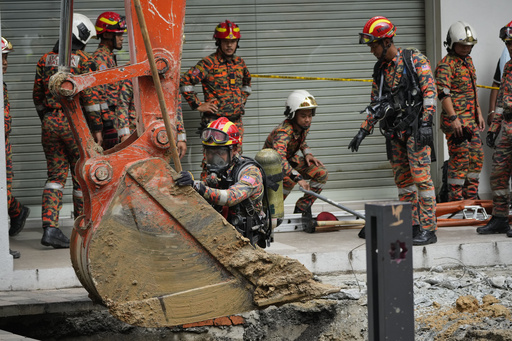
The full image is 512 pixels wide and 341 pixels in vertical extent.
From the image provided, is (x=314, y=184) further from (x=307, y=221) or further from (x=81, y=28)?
(x=81, y=28)

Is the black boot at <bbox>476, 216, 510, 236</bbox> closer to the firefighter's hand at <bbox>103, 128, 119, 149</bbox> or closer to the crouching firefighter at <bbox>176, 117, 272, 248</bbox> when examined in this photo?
the crouching firefighter at <bbox>176, 117, 272, 248</bbox>

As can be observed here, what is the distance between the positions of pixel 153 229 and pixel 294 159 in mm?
4488

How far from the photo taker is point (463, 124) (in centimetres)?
916

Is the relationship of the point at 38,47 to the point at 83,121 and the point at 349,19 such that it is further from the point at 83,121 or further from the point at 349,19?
the point at 83,121

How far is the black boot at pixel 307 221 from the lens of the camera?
28.1ft

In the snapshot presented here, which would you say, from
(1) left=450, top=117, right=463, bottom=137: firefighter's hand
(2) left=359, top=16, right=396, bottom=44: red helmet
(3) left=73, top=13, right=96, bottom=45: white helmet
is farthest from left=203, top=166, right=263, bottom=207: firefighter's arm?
(1) left=450, top=117, right=463, bottom=137: firefighter's hand

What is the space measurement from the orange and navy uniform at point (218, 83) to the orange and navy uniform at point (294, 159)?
2.08ft

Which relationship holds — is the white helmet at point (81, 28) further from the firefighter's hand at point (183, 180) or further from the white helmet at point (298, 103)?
the firefighter's hand at point (183, 180)

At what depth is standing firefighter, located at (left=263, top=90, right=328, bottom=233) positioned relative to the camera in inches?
333

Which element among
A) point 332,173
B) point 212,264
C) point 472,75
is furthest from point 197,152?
point 212,264

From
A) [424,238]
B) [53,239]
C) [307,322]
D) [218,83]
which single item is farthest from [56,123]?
[424,238]

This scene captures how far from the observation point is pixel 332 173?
10.2 m

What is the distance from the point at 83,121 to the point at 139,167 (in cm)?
45

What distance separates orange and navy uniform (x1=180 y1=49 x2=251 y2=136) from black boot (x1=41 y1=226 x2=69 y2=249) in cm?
232
